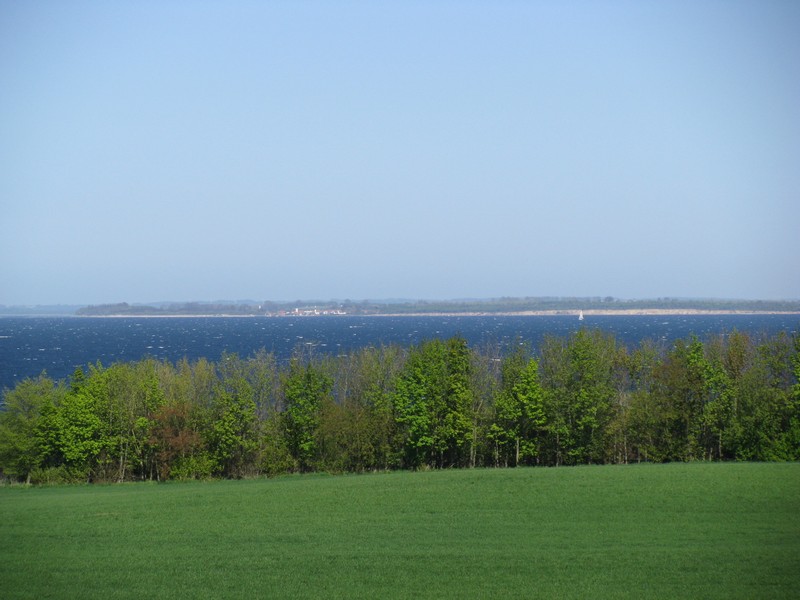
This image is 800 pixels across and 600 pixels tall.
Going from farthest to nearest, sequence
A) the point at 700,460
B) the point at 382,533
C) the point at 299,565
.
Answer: the point at 700,460 → the point at 382,533 → the point at 299,565

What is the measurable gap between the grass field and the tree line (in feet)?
31.7

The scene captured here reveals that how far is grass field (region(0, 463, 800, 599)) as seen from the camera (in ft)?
77.8

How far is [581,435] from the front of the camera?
5456cm

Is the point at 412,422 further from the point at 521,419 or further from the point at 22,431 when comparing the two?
Result: the point at 22,431

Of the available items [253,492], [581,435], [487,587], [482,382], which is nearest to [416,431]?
[482,382]

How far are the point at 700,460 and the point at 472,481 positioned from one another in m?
20.7

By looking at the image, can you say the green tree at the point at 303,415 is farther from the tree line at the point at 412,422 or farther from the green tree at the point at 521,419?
the green tree at the point at 521,419

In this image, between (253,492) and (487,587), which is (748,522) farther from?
(253,492)

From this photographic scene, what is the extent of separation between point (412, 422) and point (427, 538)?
2488cm

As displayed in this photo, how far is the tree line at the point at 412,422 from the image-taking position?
5216 centimetres

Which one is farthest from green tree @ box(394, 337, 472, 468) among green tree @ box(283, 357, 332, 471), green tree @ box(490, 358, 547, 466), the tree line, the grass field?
the grass field

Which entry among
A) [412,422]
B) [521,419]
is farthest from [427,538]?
[521,419]

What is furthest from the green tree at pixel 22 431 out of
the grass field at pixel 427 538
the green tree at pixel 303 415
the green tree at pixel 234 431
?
the green tree at pixel 303 415

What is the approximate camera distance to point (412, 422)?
5422cm
